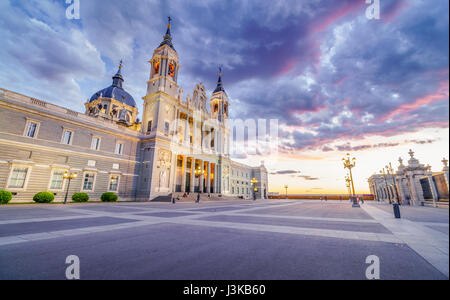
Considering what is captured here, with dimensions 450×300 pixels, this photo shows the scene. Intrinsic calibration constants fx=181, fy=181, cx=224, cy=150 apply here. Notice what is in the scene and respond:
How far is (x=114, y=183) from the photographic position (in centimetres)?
2728

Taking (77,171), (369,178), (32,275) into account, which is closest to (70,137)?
(77,171)

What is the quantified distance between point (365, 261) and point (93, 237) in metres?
7.02

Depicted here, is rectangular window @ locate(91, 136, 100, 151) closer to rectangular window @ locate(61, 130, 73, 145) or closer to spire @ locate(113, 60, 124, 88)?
rectangular window @ locate(61, 130, 73, 145)

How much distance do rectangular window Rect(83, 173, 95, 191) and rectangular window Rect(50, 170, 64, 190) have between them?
Answer: 2467 mm

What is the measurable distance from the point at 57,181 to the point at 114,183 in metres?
6.68

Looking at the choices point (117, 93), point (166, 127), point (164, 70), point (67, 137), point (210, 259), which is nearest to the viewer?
point (210, 259)

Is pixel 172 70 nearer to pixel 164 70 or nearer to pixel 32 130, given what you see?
pixel 164 70

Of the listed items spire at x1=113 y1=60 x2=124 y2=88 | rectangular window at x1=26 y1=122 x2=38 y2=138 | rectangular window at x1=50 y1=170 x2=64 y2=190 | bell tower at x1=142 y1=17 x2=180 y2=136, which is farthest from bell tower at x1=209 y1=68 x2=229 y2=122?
rectangular window at x1=26 y1=122 x2=38 y2=138

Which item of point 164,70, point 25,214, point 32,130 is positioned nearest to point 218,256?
point 25,214

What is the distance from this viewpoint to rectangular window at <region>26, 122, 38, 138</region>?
20.1 m

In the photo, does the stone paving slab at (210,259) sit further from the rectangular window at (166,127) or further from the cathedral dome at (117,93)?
the cathedral dome at (117,93)

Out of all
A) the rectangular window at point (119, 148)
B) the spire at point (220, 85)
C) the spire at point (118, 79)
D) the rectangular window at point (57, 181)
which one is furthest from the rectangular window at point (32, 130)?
the spire at point (118, 79)

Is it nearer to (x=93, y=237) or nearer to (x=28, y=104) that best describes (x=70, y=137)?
(x=28, y=104)
